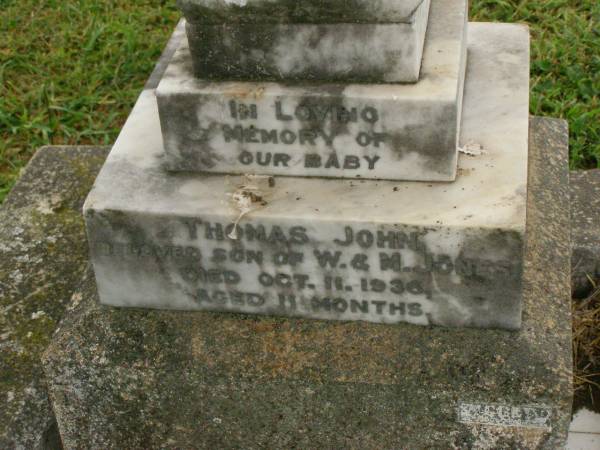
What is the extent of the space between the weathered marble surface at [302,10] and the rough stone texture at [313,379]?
0.80 metres

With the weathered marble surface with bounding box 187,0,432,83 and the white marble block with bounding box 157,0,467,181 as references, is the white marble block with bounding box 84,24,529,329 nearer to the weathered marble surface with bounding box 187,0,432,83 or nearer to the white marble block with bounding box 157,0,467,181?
the white marble block with bounding box 157,0,467,181

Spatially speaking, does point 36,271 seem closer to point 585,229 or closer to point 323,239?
point 323,239

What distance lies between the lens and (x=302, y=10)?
94.4 inches

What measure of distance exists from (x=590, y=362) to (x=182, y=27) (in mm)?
1692

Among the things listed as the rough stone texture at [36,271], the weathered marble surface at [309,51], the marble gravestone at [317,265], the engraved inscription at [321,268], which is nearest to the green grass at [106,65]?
the rough stone texture at [36,271]

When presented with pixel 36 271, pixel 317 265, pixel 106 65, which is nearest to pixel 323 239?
pixel 317 265

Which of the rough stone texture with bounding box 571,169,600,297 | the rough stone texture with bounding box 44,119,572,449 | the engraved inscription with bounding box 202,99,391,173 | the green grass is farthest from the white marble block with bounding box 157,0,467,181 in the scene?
the green grass

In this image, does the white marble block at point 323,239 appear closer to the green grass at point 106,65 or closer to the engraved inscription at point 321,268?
the engraved inscription at point 321,268

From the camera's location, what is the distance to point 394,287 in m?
2.62

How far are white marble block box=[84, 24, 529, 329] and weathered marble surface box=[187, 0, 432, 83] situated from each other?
0.28 metres

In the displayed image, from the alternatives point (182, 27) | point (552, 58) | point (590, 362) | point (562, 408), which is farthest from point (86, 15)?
point (562, 408)

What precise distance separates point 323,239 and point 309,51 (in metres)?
0.46

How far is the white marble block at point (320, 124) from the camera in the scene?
8.14ft

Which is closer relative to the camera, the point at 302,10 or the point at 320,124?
the point at 302,10
